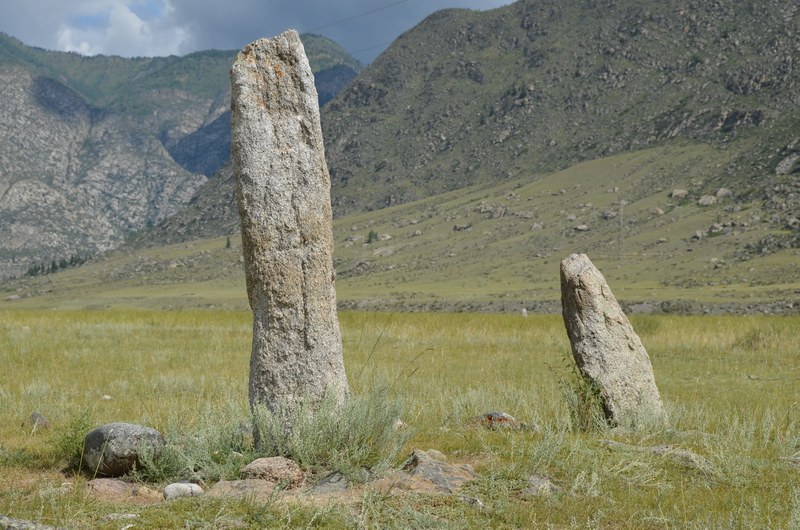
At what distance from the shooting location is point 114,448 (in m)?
7.31

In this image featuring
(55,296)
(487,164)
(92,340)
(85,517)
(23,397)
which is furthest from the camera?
(487,164)

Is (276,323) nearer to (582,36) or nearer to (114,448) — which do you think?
(114,448)

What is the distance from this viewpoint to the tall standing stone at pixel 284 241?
7.68 metres

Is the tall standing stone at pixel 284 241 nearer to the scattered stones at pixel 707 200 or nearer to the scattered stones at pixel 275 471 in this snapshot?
the scattered stones at pixel 275 471

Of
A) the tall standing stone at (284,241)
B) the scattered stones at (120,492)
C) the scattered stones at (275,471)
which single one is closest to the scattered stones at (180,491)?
the scattered stones at (120,492)

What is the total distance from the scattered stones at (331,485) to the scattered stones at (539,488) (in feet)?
4.96

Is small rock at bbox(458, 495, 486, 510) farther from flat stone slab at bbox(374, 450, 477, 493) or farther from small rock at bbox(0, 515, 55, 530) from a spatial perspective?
small rock at bbox(0, 515, 55, 530)

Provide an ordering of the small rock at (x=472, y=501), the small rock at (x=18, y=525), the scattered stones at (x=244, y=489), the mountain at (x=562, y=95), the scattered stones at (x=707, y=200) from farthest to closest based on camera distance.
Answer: the mountain at (x=562, y=95) → the scattered stones at (x=707, y=200) → the scattered stones at (x=244, y=489) → the small rock at (x=472, y=501) → the small rock at (x=18, y=525)

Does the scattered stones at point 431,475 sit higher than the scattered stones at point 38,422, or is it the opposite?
the scattered stones at point 38,422

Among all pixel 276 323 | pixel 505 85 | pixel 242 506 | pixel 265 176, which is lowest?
pixel 242 506

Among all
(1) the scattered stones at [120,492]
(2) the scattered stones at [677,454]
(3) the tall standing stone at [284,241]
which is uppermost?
(3) the tall standing stone at [284,241]

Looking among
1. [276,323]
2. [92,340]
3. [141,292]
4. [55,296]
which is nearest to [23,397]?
[276,323]

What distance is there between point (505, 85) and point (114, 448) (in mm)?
165268

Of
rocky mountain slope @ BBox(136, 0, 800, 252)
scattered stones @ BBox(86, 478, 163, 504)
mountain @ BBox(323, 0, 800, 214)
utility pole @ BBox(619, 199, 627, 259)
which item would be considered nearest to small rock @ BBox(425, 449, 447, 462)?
scattered stones @ BBox(86, 478, 163, 504)
